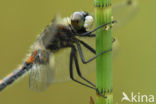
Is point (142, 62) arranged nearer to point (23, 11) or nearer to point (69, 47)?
point (69, 47)

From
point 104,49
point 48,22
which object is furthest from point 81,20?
point 48,22

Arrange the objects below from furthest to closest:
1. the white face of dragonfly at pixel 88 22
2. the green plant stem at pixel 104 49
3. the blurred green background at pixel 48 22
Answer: the blurred green background at pixel 48 22
the white face of dragonfly at pixel 88 22
the green plant stem at pixel 104 49

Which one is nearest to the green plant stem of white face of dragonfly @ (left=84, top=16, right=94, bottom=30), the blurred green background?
white face of dragonfly @ (left=84, top=16, right=94, bottom=30)

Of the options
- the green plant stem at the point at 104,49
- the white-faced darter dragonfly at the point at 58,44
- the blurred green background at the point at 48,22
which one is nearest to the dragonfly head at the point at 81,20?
the white-faced darter dragonfly at the point at 58,44

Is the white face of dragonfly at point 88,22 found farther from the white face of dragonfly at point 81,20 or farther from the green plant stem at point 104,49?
the green plant stem at point 104,49

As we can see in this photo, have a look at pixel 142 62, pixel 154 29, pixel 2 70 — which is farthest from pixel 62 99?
pixel 154 29

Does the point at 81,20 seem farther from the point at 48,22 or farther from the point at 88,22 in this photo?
the point at 48,22

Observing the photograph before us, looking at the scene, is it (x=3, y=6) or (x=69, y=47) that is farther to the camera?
(x=3, y=6)

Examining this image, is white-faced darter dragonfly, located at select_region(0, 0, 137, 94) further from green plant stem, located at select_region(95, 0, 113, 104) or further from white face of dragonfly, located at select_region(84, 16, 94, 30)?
green plant stem, located at select_region(95, 0, 113, 104)
